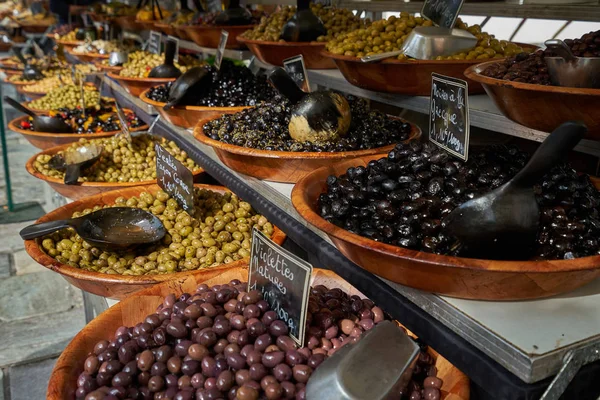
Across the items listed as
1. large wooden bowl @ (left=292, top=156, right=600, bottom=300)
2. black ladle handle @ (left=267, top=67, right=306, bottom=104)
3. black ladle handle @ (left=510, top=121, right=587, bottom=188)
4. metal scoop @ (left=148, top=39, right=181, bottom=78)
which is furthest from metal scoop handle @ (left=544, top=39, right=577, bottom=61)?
metal scoop @ (left=148, top=39, right=181, bottom=78)

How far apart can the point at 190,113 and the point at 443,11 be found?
1104mm

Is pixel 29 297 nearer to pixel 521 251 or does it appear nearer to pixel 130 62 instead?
pixel 130 62

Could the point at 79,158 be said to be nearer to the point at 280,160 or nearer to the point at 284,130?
the point at 284,130

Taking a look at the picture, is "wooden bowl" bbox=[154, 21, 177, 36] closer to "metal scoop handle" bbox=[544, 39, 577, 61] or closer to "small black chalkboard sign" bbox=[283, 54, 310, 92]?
"small black chalkboard sign" bbox=[283, 54, 310, 92]

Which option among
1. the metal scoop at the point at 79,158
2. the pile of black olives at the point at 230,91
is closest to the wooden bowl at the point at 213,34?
the pile of black olives at the point at 230,91

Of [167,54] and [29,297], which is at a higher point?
[167,54]

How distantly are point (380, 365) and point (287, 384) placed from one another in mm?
240

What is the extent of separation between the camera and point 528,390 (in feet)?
2.80

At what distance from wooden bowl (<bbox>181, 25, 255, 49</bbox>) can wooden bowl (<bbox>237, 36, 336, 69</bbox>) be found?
2.26 ft

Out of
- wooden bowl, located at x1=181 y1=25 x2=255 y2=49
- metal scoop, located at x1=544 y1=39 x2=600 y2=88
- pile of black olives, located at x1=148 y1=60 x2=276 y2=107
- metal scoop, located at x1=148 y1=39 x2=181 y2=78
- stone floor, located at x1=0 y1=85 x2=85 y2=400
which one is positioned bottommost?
stone floor, located at x1=0 y1=85 x2=85 y2=400

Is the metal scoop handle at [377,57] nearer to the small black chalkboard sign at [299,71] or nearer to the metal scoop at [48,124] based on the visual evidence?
the small black chalkboard sign at [299,71]

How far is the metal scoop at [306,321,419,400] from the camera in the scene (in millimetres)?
943

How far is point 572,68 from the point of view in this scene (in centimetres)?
122

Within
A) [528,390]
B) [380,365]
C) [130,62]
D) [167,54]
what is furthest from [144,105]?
[528,390]
